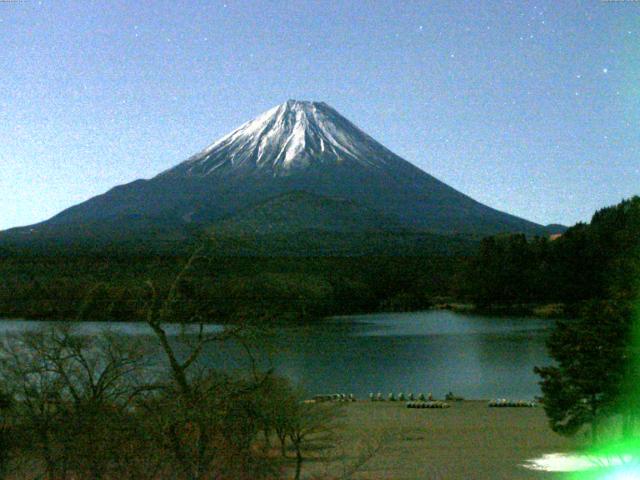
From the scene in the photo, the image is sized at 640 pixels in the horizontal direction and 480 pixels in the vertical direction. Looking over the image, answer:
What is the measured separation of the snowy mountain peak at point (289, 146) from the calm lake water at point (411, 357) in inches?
2245

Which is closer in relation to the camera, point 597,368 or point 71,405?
point 71,405

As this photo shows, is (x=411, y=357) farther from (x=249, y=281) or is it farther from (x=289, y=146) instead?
(x=289, y=146)

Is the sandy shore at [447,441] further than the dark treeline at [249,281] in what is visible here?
No

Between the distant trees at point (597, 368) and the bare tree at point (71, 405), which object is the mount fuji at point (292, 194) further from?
the bare tree at point (71, 405)

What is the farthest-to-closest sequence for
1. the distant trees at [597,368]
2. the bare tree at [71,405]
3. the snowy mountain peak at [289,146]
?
the snowy mountain peak at [289,146]
the distant trees at [597,368]
the bare tree at [71,405]

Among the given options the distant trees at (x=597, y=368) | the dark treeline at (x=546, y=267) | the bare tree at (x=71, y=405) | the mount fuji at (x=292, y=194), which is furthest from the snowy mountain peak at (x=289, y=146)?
the bare tree at (x=71, y=405)

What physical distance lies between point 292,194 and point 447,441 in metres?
70.3

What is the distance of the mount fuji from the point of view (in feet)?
251

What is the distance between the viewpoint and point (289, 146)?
102 metres

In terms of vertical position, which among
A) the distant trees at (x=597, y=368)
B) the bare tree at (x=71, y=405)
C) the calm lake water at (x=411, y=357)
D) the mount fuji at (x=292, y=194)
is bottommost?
the calm lake water at (x=411, y=357)

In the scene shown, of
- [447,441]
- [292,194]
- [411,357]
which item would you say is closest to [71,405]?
[447,441]

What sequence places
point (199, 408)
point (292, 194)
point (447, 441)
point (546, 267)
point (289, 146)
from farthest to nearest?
point (289, 146)
point (292, 194)
point (546, 267)
point (447, 441)
point (199, 408)

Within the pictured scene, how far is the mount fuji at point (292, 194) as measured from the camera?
76.4 metres

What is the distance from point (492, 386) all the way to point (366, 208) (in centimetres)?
6596
